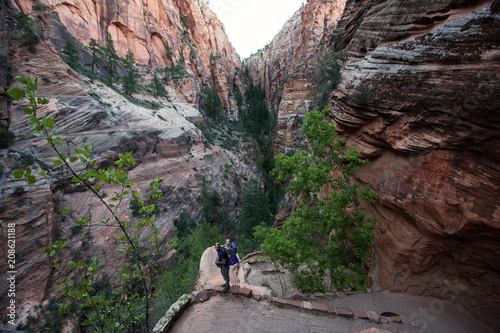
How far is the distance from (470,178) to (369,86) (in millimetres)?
4962

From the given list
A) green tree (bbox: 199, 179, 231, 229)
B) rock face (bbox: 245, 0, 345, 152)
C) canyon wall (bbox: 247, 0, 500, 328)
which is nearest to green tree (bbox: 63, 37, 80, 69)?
green tree (bbox: 199, 179, 231, 229)

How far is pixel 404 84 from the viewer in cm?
805

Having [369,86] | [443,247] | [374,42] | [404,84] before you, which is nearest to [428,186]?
[443,247]

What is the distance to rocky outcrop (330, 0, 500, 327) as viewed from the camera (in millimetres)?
6512

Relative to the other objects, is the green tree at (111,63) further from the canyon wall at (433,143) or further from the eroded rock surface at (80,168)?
the canyon wall at (433,143)

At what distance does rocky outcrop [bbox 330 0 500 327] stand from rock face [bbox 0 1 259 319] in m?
20.5

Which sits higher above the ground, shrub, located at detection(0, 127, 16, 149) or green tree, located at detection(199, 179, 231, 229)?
shrub, located at detection(0, 127, 16, 149)

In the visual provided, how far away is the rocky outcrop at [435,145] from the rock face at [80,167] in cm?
2048

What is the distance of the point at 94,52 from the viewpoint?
30453mm

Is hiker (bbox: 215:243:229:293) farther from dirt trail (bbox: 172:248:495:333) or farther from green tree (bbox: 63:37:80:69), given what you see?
green tree (bbox: 63:37:80:69)

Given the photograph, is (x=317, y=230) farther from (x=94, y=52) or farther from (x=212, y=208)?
(x=94, y=52)

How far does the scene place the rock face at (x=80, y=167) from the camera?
15391 millimetres

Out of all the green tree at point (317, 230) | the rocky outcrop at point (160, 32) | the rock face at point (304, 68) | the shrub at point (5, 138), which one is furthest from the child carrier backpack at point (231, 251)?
the rocky outcrop at point (160, 32)

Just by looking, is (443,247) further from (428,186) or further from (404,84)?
(404,84)
